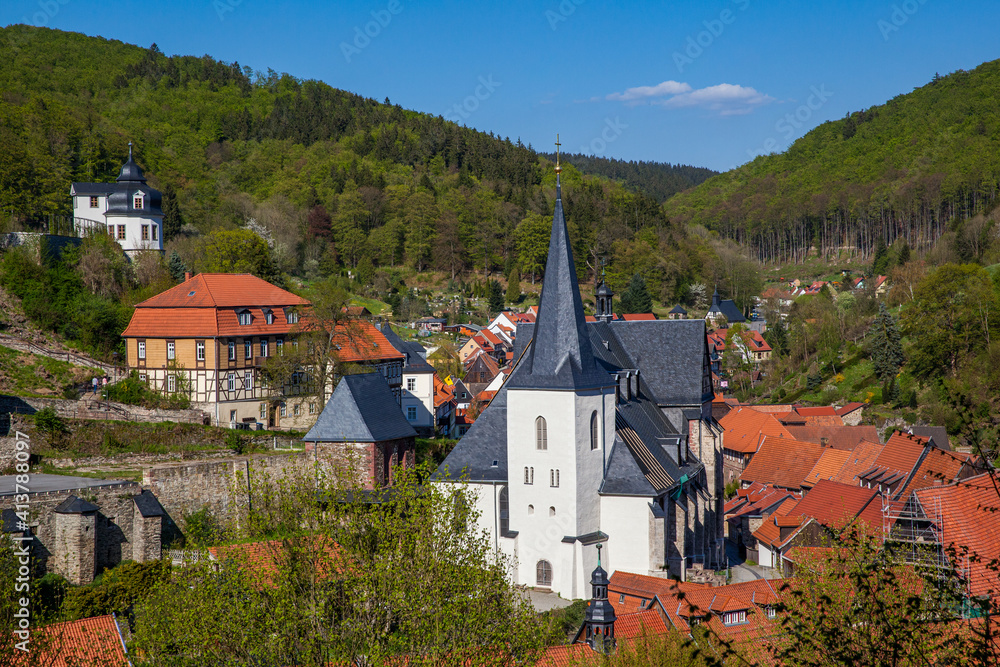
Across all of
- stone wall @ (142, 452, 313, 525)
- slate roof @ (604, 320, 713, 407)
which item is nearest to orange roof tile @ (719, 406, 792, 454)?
slate roof @ (604, 320, 713, 407)

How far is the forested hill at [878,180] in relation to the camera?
112 meters

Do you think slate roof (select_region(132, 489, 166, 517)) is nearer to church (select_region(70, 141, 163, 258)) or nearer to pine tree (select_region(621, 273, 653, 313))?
church (select_region(70, 141, 163, 258))

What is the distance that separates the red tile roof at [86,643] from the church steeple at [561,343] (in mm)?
13007

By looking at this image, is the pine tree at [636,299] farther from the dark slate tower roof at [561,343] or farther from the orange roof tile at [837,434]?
the dark slate tower roof at [561,343]

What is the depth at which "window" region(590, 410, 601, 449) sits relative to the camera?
90.5ft

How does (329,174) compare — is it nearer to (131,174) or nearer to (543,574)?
(131,174)

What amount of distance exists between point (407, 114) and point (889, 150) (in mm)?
69444

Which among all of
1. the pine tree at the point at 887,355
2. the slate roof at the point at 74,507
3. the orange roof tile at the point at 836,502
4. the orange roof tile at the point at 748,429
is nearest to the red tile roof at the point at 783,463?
the orange roof tile at the point at 748,429

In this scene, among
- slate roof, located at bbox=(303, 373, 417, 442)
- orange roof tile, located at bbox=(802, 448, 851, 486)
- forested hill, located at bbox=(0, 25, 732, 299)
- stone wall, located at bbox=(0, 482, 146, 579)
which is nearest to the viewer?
stone wall, located at bbox=(0, 482, 146, 579)

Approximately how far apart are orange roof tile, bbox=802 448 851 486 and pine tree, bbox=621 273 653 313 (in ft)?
154

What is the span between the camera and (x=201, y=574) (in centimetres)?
1423

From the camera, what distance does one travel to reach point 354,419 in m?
30.3

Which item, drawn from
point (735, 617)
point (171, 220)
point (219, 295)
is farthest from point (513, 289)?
point (735, 617)

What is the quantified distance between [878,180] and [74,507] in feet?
Result: 409
